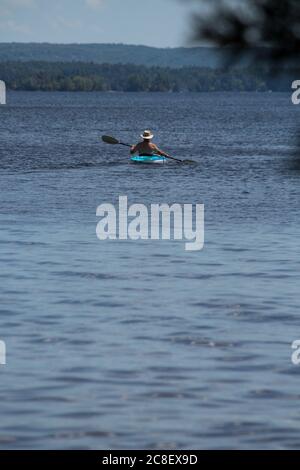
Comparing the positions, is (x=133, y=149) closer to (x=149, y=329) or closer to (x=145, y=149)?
(x=145, y=149)

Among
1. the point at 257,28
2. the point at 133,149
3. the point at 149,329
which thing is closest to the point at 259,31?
the point at 257,28

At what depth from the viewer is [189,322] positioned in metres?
15.6

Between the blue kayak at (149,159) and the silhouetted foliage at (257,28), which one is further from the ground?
the blue kayak at (149,159)

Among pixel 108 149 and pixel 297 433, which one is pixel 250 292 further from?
pixel 108 149

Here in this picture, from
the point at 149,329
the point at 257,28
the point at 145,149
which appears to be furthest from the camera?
the point at 145,149

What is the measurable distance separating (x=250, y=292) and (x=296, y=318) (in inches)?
76.3

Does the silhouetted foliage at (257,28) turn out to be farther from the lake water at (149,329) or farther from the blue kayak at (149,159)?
the blue kayak at (149,159)

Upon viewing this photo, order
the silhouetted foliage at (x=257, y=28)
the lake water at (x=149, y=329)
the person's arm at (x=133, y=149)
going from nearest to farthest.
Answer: the silhouetted foliage at (x=257, y=28) < the lake water at (x=149, y=329) < the person's arm at (x=133, y=149)

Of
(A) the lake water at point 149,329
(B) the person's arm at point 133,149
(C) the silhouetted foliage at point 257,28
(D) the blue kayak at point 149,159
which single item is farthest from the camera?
(B) the person's arm at point 133,149

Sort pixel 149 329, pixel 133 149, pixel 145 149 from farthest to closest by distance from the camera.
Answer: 1. pixel 145 149
2. pixel 133 149
3. pixel 149 329

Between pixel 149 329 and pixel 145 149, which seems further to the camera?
pixel 145 149

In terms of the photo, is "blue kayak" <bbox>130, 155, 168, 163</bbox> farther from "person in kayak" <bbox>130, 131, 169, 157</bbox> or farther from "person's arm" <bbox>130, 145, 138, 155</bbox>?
"person's arm" <bbox>130, 145, 138, 155</bbox>

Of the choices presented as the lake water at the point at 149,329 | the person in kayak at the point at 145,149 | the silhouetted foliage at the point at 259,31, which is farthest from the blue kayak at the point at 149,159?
the silhouetted foliage at the point at 259,31

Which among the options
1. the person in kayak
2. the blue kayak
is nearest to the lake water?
the blue kayak
